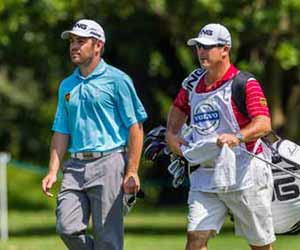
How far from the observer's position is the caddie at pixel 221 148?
29.2 ft

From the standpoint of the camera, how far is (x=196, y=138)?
9164 mm

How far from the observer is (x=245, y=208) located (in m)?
9.23

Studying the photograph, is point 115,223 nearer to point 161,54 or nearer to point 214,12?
point 214,12

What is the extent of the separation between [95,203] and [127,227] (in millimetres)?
14104

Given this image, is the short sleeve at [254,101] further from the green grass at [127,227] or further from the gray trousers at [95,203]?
the green grass at [127,227]

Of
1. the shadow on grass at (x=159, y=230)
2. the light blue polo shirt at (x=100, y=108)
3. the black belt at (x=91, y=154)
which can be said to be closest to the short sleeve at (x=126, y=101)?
the light blue polo shirt at (x=100, y=108)

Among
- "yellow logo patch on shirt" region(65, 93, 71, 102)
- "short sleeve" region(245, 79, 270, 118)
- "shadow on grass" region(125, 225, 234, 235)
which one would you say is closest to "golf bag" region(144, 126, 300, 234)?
"short sleeve" region(245, 79, 270, 118)

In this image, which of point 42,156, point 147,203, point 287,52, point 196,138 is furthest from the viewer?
point 42,156

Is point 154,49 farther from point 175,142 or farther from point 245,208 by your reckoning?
point 245,208

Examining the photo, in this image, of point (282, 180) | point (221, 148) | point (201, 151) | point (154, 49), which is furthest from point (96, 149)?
point (154, 49)

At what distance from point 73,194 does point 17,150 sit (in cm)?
2992

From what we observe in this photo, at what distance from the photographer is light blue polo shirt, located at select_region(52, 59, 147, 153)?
9.34 metres

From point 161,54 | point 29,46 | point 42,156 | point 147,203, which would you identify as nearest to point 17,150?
point 42,156

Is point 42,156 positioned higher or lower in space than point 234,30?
lower
